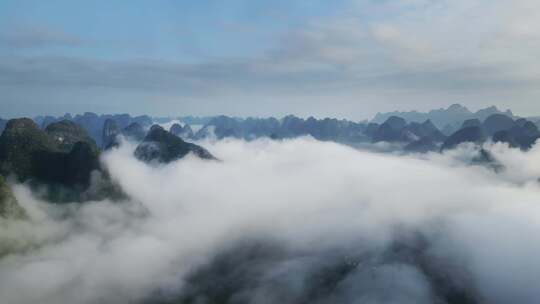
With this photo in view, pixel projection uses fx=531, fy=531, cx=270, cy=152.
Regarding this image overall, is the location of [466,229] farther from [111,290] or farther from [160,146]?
[160,146]

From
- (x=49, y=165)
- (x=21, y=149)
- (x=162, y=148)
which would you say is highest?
(x=21, y=149)

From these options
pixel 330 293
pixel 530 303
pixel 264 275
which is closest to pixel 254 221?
pixel 264 275

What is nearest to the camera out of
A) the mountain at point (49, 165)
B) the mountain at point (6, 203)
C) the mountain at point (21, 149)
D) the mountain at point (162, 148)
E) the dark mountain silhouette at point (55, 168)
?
the mountain at point (6, 203)

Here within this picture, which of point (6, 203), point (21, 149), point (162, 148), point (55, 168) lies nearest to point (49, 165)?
point (55, 168)

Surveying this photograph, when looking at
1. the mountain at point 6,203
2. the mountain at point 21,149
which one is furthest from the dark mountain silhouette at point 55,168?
the mountain at point 6,203

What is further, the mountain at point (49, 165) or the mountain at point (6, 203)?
the mountain at point (49, 165)

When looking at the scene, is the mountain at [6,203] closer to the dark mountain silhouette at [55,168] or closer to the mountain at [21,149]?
the dark mountain silhouette at [55,168]

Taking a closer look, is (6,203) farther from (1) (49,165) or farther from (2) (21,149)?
(2) (21,149)

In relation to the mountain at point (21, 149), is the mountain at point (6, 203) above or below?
below

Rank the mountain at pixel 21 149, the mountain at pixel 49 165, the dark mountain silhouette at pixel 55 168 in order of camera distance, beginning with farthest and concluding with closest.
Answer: the mountain at pixel 21 149, the mountain at pixel 49 165, the dark mountain silhouette at pixel 55 168
